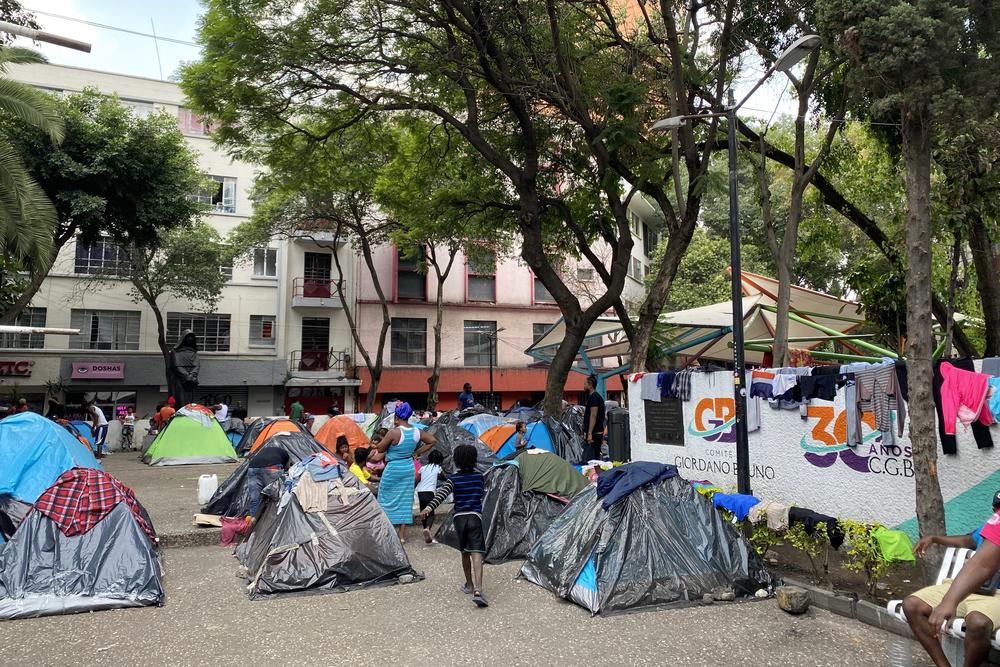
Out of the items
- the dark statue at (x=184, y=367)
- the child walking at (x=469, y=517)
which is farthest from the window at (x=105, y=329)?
the child walking at (x=469, y=517)

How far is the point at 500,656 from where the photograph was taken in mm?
5059

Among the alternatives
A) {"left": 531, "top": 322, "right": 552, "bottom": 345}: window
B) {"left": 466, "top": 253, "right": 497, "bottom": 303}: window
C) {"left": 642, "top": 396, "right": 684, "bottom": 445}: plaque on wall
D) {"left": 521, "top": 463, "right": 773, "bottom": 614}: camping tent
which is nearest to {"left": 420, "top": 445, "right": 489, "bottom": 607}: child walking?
{"left": 521, "top": 463, "right": 773, "bottom": 614}: camping tent

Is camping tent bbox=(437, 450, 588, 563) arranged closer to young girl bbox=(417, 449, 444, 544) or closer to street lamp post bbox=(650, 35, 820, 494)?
young girl bbox=(417, 449, 444, 544)

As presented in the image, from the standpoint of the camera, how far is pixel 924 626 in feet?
13.7

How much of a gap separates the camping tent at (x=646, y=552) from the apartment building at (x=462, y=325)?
24.4 meters

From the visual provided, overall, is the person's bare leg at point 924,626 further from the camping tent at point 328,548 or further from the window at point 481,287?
the window at point 481,287

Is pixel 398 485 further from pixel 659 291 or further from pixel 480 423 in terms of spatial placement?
pixel 480 423

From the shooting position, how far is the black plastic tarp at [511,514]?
779 centimetres

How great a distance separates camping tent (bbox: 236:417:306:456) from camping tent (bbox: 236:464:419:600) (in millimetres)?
7425

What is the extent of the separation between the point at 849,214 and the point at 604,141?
531cm

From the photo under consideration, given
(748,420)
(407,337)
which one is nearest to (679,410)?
(748,420)

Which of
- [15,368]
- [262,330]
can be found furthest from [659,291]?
[15,368]

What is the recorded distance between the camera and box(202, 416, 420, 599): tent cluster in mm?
6676

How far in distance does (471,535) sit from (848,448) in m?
4.57
